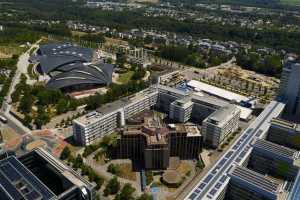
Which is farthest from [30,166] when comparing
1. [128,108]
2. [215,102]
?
[215,102]

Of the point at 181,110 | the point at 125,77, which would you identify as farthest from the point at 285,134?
the point at 125,77

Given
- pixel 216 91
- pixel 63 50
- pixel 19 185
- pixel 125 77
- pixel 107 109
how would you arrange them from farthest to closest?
pixel 63 50 < pixel 125 77 < pixel 216 91 < pixel 107 109 < pixel 19 185

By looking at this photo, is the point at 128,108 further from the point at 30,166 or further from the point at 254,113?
the point at 254,113

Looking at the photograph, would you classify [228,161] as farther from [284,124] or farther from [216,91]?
[216,91]

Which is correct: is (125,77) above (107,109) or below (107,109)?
below

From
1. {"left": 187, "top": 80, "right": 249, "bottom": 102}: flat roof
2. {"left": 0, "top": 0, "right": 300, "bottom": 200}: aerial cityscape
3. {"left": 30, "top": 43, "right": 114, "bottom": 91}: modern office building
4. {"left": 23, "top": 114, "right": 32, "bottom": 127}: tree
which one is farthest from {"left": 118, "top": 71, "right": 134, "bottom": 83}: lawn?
{"left": 23, "top": 114, "right": 32, "bottom": 127}: tree

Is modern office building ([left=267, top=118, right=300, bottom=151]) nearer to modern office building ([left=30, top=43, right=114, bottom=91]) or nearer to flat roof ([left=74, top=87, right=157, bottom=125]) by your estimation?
flat roof ([left=74, top=87, right=157, bottom=125])

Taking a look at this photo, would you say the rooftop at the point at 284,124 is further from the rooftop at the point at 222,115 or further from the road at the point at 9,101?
the road at the point at 9,101
